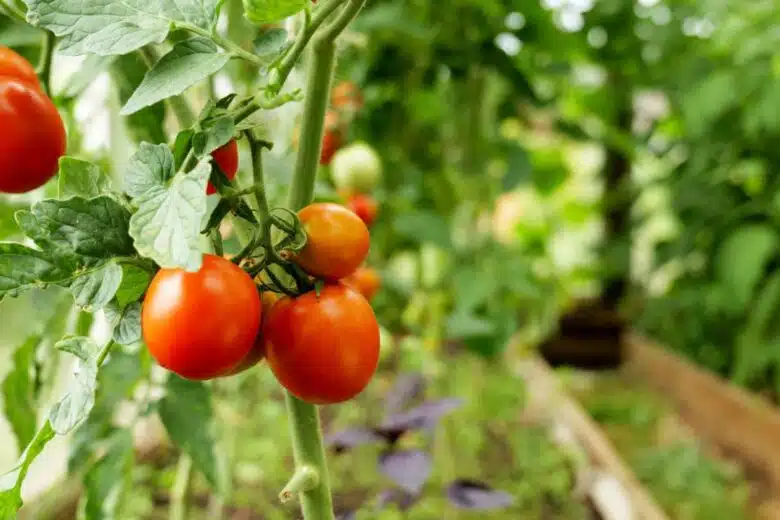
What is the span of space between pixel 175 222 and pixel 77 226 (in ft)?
0.14

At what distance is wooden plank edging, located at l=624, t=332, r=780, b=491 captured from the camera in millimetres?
1321

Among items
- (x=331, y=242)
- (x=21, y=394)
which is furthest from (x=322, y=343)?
(x=21, y=394)

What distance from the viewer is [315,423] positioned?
1.06 ft

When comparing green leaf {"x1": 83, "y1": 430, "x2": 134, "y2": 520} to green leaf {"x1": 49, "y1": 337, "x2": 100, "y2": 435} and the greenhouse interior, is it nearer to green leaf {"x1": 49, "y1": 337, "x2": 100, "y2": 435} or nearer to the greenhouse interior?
the greenhouse interior

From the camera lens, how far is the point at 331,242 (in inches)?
10.3

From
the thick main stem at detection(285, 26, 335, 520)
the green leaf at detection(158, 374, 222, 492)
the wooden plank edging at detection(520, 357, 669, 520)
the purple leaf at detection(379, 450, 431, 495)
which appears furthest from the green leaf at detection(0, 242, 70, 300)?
the wooden plank edging at detection(520, 357, 669, 520)

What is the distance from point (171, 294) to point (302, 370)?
0.19ft

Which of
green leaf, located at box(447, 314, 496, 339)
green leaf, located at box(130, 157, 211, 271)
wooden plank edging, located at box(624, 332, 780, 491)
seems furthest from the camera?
wooden plank edging, located at box(624, 332, 780, 491)

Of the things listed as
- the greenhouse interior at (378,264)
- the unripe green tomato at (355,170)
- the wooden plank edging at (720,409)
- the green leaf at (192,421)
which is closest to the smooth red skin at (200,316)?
the greenhouse interior at (378,264)

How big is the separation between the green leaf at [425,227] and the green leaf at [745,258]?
32.9 inches

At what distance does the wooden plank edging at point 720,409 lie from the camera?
1.32 metres

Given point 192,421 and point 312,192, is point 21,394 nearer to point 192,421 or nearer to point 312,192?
point 192,421

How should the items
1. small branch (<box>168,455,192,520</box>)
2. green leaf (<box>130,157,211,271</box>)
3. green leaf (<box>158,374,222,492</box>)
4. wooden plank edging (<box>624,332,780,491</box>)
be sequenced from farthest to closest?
wooden plank edging (<box>624,332,780,491</box>) < small branch (<box>168,455,192,520</box>) < green leaf (<box>158,374,222,492</box>) < green leaf (<box>130,157,211,271</box>)

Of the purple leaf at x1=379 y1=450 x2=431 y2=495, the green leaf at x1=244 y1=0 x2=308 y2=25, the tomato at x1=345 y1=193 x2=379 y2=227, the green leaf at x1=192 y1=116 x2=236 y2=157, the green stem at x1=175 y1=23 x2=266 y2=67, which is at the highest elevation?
the green leaf at x1=244 y1=0 x2=308 y2=25
